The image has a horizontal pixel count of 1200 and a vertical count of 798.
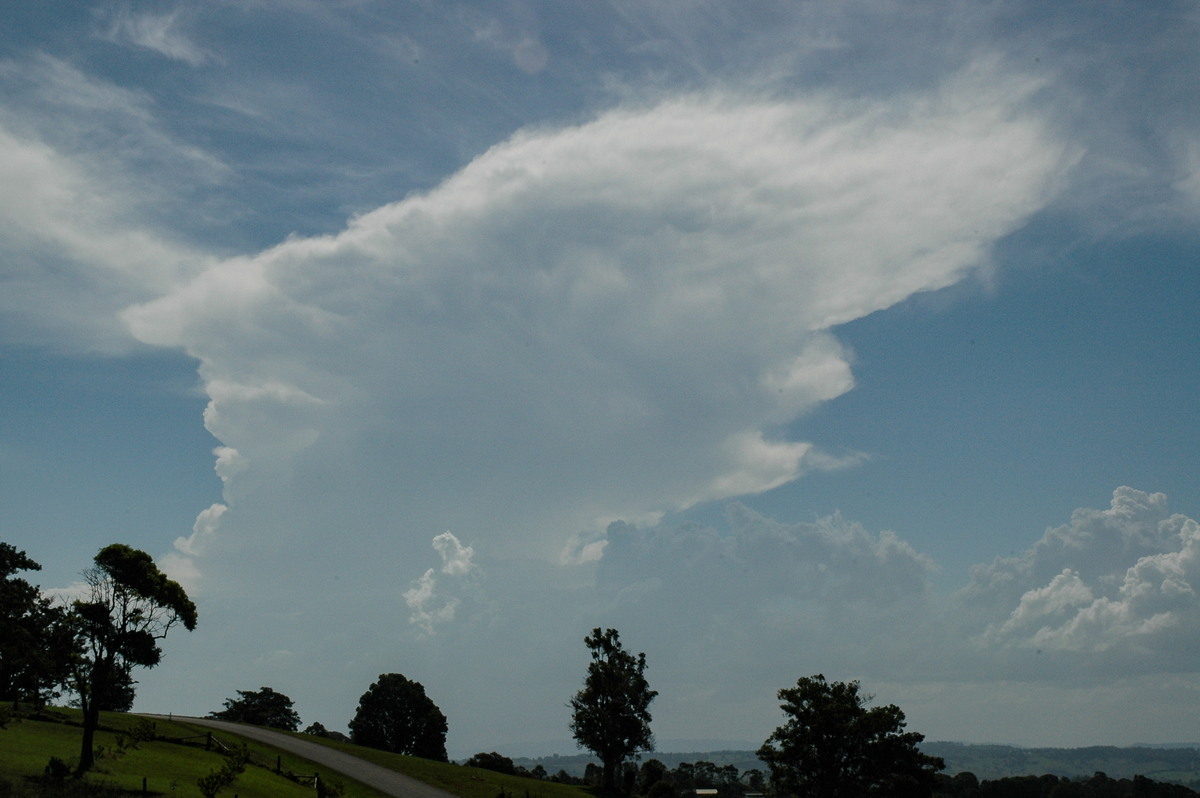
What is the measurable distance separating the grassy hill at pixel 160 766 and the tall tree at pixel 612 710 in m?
18.3

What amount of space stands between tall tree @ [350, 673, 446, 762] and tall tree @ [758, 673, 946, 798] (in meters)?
48.1

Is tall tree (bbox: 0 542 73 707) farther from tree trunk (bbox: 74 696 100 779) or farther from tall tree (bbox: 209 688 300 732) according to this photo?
tall tree (bbox: 209 688 300 732)

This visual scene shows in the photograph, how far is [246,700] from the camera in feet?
456

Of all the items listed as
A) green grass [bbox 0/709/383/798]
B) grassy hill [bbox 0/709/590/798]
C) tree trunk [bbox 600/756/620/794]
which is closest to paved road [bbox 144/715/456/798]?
grassy hill [bbox 0/709/590/798]

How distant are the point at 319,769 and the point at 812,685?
4571 centimetres

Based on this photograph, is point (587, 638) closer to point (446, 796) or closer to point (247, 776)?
point (446, 796)

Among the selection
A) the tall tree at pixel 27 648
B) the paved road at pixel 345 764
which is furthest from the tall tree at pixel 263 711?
the tall tree at pixel 27 648

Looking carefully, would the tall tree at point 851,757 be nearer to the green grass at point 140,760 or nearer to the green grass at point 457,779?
the green grass at point 457,779

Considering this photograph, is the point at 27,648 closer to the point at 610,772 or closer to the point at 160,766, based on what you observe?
the point at 160,766

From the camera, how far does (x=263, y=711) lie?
443ft

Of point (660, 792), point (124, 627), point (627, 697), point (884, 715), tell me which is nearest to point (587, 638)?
point (627, 697)

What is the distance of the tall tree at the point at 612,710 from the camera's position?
10075 cm

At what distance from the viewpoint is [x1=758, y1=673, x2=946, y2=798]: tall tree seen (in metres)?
80.5

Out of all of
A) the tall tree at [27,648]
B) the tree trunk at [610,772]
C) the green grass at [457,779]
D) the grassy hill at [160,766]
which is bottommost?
the tree trunk at [610,772]
